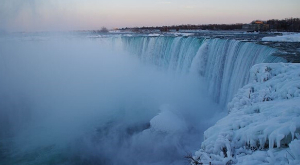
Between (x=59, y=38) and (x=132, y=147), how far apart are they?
2736 centimetres

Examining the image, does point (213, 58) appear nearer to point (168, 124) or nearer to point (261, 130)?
point (168, 124)

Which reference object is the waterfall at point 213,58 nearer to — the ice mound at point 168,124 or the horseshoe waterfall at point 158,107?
the horseshoe waterfall at point 158,107

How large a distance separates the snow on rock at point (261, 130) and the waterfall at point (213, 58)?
123 inches

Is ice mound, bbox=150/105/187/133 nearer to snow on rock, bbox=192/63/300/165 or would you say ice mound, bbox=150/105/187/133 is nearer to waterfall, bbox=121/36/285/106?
waterfall, bbox=121/36/285/106

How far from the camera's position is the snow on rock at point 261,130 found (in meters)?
2.21

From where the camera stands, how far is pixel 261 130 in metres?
2.57

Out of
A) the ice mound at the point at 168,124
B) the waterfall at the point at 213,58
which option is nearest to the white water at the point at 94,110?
the ice mound at the point at 168,124

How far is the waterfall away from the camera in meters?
8.52

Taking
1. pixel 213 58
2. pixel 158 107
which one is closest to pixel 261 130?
pixel 213 58

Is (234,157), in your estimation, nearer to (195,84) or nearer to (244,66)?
(244,66)

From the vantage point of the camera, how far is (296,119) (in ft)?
7.65

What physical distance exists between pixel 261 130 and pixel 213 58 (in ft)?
33.8

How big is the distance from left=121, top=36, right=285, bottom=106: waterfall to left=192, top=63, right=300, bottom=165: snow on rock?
3127 mm

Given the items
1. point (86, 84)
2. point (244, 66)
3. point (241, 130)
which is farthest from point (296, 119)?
point (86, 84)
